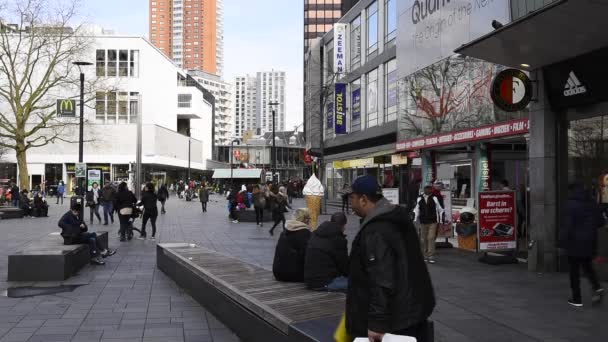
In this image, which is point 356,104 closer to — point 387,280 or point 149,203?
point 149,203

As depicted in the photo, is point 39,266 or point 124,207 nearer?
point 39,266

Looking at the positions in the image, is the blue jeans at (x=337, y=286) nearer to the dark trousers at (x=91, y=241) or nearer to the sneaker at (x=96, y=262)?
the sneaker at (x=96, y=262)

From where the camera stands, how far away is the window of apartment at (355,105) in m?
35.5

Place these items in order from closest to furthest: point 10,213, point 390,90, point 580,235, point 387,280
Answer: point 387,280, point 580,235, point 10,213, point 390,90

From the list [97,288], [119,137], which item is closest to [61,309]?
[97,288]

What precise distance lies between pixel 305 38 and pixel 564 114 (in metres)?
98.9

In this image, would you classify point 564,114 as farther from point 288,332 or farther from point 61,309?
point 61,309

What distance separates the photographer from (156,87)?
2682 inches

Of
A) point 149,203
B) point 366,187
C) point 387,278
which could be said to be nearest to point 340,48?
point 149,203

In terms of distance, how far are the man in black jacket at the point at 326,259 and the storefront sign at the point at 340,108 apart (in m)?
31.2

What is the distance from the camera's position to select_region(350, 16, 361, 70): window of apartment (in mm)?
35625

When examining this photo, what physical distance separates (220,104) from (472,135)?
5788 inches

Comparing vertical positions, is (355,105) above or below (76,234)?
above

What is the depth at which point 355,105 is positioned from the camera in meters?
36.3
